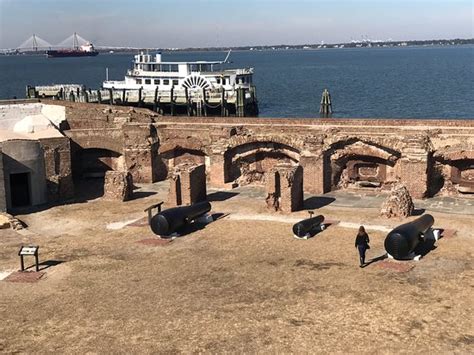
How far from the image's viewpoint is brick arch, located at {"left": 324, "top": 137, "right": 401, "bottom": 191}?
2333 centimetres

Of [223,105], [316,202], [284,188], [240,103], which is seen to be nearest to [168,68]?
[223,105]

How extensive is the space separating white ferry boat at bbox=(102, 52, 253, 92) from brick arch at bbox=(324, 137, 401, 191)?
1222 inches

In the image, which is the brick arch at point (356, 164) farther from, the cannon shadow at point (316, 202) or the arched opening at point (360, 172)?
the cannon shadow at point (316, 202)

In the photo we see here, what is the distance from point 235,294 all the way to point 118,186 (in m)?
10.5

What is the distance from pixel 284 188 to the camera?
20.7 meters

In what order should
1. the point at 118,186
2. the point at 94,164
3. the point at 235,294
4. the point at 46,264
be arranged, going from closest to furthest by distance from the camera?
the point at 235,294 < the point at 46,264 < the point at 118,186 < the point at 94,164

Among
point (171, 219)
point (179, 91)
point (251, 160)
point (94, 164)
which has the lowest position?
point (171, 219)

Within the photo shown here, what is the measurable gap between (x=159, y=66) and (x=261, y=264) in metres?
47.4

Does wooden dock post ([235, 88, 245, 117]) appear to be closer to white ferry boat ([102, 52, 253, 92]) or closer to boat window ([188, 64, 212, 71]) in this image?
white ferry boat ([102, 52, 253, 92])

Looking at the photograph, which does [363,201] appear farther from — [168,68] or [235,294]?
[168,68]

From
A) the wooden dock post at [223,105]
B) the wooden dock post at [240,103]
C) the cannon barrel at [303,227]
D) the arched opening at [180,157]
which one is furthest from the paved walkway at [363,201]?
the wooden dock post at [223,105]

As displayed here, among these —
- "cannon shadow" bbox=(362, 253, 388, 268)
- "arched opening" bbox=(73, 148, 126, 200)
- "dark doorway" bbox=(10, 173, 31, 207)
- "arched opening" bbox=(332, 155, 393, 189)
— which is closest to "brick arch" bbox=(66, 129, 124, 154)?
"arched opening" bbox=(73, 148, 126, 200)

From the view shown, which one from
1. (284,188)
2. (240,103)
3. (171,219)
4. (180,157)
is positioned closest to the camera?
(171,219)

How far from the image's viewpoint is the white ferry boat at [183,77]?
56.8m
